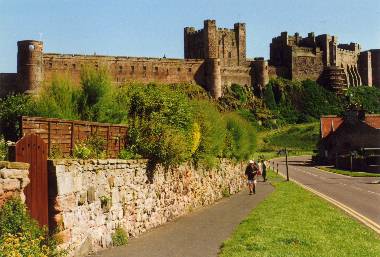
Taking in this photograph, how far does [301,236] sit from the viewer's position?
41.6ft

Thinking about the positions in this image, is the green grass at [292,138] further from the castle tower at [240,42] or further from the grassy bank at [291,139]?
the castle tower at [240,42]

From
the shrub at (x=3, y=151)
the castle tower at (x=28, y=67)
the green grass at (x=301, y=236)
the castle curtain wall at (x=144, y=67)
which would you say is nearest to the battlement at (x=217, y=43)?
the castle curtain wall at (x=144, y=67)

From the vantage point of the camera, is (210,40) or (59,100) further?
(210,40)

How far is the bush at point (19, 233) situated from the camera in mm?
8516

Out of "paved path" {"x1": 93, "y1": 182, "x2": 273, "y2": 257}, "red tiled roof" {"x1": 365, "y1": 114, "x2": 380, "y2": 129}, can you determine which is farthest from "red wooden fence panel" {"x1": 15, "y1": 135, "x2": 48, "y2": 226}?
"red tiled roof" {"x1": 365, "y1": 114, "x2": 380, "y2": 129}

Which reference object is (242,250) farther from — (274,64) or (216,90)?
(274,64)

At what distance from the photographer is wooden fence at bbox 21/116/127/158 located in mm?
11054

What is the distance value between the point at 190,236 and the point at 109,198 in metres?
2.21

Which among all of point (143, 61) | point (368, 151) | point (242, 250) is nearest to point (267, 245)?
point (242, 250)

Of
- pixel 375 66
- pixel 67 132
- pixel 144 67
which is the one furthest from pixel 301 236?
pixel 375 66

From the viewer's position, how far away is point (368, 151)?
6169cm

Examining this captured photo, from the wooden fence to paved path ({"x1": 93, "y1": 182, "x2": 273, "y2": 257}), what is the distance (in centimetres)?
226

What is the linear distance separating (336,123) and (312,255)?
6532cm

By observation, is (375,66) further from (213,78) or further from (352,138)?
(352,138)
